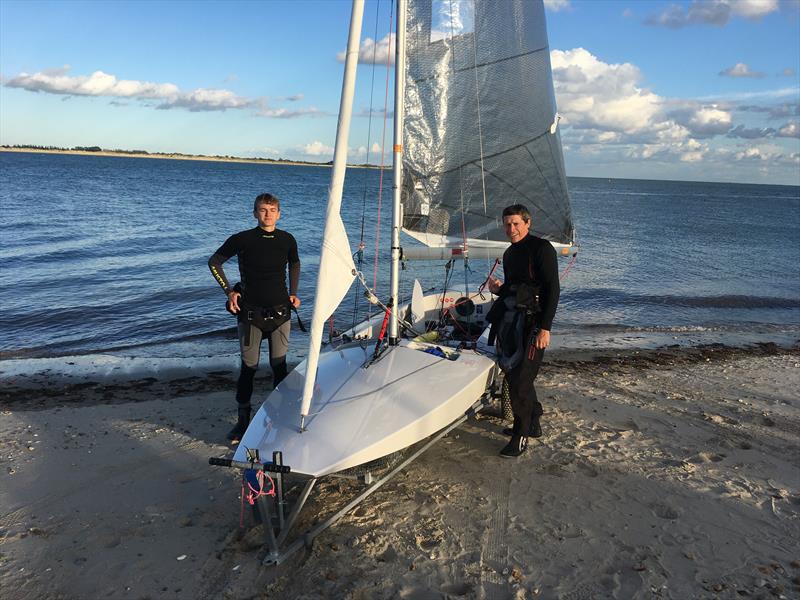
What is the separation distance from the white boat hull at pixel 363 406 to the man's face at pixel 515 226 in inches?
45.8

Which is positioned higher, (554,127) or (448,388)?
(554,127)

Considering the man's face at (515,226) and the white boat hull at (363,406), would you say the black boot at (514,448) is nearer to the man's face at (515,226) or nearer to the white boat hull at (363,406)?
the white boat hull at (363,406)

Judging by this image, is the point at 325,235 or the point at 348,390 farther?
the point at 348,390

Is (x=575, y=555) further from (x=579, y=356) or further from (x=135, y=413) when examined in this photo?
(x=579, y=356)

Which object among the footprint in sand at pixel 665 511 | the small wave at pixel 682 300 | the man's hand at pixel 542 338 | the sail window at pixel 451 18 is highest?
the sail window at pixel 451 18

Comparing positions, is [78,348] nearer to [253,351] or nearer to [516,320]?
[253,351]

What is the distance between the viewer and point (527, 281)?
4.66m

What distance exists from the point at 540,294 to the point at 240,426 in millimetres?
3030

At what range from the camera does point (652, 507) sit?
13.6ft

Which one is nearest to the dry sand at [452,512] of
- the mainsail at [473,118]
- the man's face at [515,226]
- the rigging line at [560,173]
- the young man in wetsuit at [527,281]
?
the young man in wetsuit at [527,281]

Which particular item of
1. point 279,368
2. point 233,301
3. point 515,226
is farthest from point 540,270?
point 233,301

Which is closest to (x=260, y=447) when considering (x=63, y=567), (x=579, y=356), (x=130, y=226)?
(x=63, y=567)

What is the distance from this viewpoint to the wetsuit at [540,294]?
14.7 ft

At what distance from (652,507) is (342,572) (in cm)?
236
